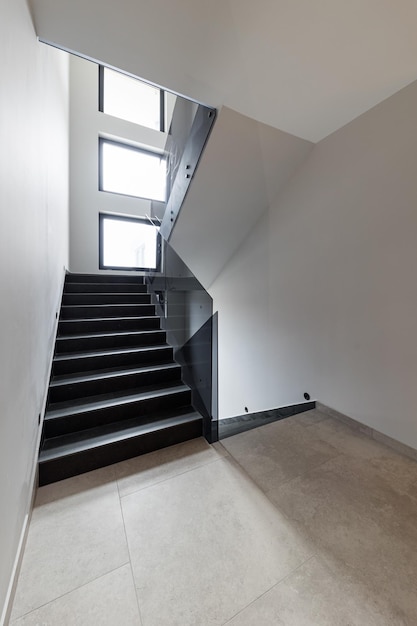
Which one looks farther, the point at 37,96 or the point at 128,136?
the point at 128,136

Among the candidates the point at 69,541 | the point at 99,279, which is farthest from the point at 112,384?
the point at 99,279

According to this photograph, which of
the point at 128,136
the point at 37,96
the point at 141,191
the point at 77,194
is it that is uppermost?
the point at 128,136

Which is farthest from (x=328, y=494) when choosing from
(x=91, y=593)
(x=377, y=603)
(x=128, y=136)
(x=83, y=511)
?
(x=128, y=136)

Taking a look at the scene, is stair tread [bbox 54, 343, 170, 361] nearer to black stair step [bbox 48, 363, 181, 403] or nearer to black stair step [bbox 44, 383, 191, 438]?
black stair step [bbox 48, 363, 181, 403]

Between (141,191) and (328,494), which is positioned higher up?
(141,191)

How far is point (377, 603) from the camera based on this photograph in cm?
98

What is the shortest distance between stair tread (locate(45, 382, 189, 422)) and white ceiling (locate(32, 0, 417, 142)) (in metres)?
2.52

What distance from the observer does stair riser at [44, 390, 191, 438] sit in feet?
6.20

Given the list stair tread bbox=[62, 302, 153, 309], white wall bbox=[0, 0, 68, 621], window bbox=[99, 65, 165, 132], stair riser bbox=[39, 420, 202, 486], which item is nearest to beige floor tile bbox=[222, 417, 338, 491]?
stair riser bbox=[39, 420, 202, 486]

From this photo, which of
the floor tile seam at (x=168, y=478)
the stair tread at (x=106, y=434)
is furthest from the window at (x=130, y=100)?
the floor tile seam at (x=168, y=478)

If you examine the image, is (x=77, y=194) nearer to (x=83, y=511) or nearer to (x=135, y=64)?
(x=135, y=64)

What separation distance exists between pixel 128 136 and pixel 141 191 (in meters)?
1.07

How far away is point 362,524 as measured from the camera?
1.31 meters

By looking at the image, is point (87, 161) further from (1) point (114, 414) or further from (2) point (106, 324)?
(1) point (114, 414)
